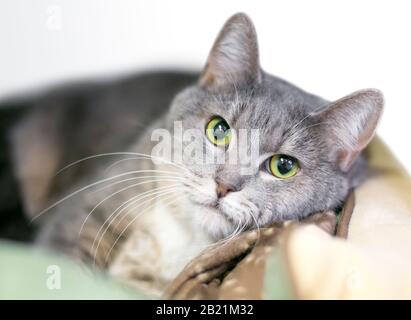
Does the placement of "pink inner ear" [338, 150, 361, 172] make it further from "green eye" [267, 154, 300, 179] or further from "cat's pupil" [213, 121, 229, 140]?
"cat's pupil" [213, 121, 229, 140]

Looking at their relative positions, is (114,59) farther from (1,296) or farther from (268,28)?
(1,296)

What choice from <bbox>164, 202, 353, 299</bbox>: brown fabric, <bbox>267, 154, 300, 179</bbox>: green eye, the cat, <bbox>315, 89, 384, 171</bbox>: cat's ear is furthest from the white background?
<bbox>164, 202, 353, 299</bbox>: brown fabric

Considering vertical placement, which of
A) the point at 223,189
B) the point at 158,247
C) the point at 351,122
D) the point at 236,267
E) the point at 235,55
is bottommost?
the point at 158,247

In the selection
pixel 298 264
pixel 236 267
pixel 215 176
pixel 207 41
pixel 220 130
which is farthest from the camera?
pixel 207 41

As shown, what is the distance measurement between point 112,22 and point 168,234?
851 millimetres

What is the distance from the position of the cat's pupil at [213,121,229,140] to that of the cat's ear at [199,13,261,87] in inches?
5.4

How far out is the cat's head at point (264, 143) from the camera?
1.16m

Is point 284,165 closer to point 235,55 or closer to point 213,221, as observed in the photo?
point 213,221

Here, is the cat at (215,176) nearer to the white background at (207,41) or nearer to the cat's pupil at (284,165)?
the cat's pupil at (284,165)

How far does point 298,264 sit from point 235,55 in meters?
0.63

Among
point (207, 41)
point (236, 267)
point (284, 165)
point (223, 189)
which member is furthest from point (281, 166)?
point (207, 41)

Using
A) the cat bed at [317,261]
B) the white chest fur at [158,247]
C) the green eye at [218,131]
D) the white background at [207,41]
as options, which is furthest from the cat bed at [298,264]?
the white background at [207,41]

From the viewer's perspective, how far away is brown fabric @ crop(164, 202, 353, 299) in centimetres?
98

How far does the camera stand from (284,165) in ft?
3.98
